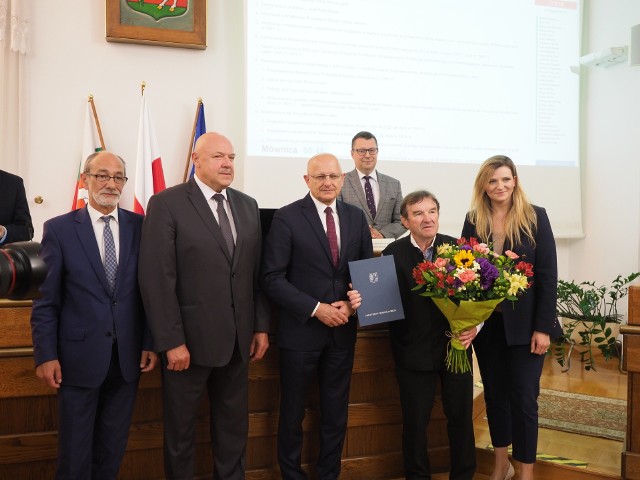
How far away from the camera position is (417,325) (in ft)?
9.15

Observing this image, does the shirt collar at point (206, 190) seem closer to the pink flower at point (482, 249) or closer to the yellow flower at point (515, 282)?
the pink flower at point (482, 249)

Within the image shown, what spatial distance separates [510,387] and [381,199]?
1732mm

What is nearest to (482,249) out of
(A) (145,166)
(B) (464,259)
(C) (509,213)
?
(B) (464,259)

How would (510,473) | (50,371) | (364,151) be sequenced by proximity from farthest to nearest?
(364,151), (510,473), (50,371)

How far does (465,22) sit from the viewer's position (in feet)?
18.1

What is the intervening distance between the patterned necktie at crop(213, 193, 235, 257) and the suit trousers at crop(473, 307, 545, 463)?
1181 mm

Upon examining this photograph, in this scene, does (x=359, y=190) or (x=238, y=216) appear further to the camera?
(x=359, y=190)

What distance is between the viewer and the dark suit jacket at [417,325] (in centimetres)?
277

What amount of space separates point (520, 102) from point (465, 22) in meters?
0.88

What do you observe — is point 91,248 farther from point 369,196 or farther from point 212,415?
point 369,196

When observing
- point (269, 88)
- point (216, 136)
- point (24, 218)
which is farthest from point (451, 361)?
point (269, 88)

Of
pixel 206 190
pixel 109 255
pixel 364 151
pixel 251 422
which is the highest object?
pixel 364 151

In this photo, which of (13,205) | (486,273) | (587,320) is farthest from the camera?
(587,320)

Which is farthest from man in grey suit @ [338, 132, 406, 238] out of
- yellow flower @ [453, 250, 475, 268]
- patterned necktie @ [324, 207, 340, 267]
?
yellow flower @ [453, 250, 475, 268]
